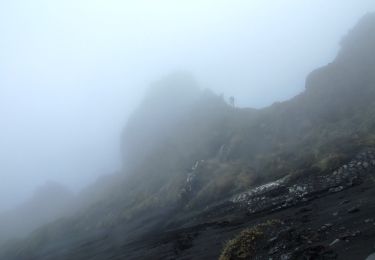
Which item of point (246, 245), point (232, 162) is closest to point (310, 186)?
point (246, 245)

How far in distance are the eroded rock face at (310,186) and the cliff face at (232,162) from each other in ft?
0.90

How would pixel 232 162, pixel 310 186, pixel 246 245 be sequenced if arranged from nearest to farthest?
1. pixel 246 245
2. pixel 310 186
3. pixel 232 162

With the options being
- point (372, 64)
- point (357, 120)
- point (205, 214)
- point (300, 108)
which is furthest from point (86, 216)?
point (372, 64)

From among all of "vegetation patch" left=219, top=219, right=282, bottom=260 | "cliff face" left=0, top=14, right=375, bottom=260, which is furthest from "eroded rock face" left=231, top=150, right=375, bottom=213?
"vegetation patch" left=219, top=219, right=282, bottom=260

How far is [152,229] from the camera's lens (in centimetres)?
5894

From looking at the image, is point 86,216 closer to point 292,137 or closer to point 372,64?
point 292,137

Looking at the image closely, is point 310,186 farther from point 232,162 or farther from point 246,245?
point 232,162

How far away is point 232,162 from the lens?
80375 millimetres

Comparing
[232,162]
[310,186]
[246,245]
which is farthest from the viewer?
[232,162]

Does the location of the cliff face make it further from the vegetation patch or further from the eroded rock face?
the vegetation patch

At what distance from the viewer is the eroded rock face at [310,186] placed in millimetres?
39812

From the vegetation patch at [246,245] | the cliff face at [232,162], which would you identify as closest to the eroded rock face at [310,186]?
the cliff face at [232,162]

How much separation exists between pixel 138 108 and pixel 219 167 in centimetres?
11189

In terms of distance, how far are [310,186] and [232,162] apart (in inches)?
1476
